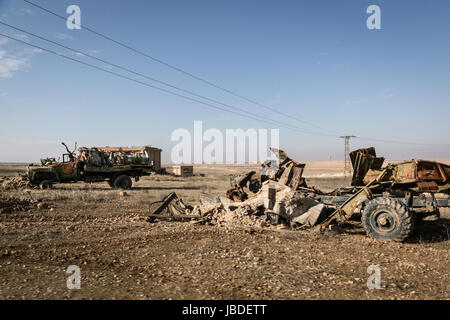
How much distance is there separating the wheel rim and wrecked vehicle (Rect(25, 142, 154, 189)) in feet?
47.3

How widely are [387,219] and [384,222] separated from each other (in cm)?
13

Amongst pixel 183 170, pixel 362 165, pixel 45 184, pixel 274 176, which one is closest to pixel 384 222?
pixel 362 165

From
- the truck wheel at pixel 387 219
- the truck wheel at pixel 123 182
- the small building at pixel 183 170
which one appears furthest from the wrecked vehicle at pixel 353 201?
the small building at pixel 183 170

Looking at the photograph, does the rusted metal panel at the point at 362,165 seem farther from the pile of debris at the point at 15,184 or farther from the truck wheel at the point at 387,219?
the pile of debris at the point at 15,184

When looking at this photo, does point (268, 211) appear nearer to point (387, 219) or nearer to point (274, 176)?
point (274, 176)

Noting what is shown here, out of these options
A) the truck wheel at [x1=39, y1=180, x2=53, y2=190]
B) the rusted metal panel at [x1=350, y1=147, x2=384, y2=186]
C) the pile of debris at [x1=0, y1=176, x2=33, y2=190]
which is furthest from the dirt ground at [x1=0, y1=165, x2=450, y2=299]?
the pile of debris at [x1=0, y1=176, x2=33, y2=190]

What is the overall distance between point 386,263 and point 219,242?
9.98 ft

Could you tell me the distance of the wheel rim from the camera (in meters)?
6.18

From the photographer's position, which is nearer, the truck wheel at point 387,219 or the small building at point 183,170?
the truck wheel at point 387,219

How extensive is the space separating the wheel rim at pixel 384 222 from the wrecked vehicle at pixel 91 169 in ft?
47.3

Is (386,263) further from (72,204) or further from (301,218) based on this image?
(72,204)

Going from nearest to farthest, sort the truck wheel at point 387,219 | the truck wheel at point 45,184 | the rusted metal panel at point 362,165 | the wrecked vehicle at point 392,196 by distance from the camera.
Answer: the truck wheel at point 387,219 < the wrecked vehicle at point 392,196 < the rusted metal panel at point 362,165 < the truck wheel at point 45,184

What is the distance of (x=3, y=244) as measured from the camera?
5.81 metres

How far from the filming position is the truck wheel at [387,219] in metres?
6.00
